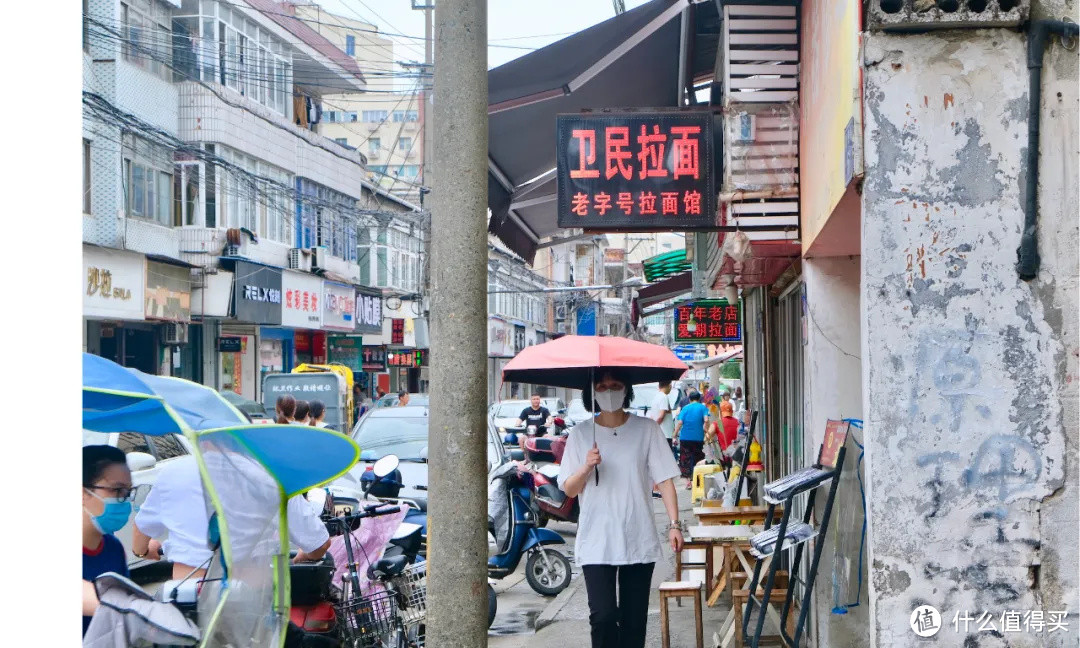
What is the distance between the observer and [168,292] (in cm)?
2509

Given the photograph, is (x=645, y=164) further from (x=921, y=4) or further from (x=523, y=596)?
(x=523, y=596)

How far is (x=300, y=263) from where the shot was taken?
32.0 meters

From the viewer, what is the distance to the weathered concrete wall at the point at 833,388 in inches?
252

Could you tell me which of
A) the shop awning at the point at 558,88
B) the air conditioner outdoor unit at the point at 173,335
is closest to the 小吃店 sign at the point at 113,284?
the air conditioner outdoor unit at the point at 173,335

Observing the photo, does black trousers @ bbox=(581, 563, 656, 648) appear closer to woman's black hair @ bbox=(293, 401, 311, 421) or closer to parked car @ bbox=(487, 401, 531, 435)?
woman's black hair @ bbox=(293, 401, 311, 421)

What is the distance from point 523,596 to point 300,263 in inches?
903

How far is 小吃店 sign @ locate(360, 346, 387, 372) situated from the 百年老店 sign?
33533 millimetres

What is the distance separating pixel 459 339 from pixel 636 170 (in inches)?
131

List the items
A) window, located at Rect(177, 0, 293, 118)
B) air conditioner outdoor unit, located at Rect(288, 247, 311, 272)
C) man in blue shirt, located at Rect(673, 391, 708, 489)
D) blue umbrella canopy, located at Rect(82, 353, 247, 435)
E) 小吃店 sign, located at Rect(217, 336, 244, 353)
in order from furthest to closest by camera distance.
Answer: air conditioner outdoor unit, located at Rect(288, 247, 311, 272) < 小吃店 sign, located at Rect(217, 336, 244, 353) < window, located at Rect(177, 0, 293, 118) < man in blue shirt, located at Rect(673, 391, 708, 489) < blue umbrella canopy, located at Rect(82, 353, 247, 435)

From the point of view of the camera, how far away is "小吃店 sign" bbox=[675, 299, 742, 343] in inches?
783

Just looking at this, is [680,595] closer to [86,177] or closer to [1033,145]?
[1033,145]

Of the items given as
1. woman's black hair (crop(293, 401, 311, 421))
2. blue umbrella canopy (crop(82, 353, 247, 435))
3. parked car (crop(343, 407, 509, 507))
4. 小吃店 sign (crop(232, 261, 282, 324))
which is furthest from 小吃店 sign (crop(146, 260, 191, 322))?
blue umbrella canopy (crop(82, 353, 247, 435))

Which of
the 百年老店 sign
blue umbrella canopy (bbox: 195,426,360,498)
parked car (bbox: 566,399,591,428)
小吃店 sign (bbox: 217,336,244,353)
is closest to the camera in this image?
blue umbrella canopy (bbox: 195,426,360,498)
